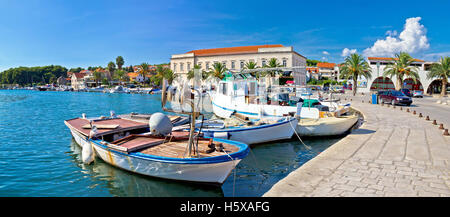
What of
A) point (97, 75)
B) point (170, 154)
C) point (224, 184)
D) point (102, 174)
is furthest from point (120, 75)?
point (224, 184)

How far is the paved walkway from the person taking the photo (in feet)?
19.2

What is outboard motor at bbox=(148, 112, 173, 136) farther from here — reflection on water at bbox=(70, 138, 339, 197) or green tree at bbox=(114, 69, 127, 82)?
green tree at bbox=(114, 69, 127, 82)

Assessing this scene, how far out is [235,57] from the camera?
86750 millimetres

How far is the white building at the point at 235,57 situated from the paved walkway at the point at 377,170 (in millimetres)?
69716

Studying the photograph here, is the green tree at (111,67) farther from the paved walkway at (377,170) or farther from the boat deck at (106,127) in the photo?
the paved walkway at (377,170)

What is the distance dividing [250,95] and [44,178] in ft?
45.4

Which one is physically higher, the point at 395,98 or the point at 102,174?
the point at 395,98

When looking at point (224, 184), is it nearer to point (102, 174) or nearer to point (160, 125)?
point (160, 125)

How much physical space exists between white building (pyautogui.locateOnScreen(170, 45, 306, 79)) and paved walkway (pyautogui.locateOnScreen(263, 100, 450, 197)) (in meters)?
69.7

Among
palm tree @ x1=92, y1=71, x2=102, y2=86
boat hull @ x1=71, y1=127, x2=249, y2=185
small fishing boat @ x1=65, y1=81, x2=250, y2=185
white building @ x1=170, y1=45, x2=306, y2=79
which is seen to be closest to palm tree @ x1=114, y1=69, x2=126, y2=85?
palm tree @ x1=92, y1=71, x2=102, y2=86

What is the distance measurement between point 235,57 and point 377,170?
8168 centimetres
